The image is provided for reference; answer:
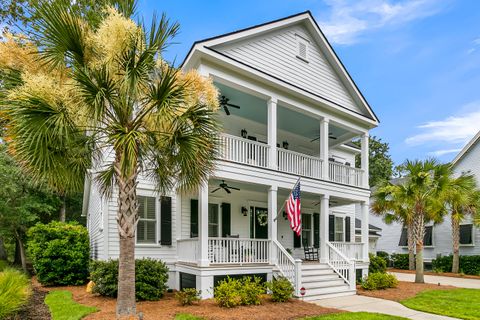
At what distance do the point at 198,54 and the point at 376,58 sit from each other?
1115 cm

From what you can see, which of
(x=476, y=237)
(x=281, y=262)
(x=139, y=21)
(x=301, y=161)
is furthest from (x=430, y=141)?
(x=139, y=21)

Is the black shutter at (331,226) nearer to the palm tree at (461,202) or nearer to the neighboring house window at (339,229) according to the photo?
the neighboring house window at (339,229)

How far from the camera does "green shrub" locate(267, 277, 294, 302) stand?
10.6 metres

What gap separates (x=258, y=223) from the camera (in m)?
15.9

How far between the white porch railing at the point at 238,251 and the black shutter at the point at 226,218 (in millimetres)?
1849

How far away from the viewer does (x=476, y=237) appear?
2355 cm

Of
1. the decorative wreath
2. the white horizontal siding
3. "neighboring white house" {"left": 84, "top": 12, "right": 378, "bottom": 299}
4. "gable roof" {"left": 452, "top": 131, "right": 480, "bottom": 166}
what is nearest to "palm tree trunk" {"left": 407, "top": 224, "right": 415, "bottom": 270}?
"neighboring white house" {"left": 84, "top": 12, "right": 378, "bottom": 299}

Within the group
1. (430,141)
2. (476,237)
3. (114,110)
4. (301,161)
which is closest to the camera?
(114,110)

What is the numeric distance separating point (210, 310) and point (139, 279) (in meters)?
2.48

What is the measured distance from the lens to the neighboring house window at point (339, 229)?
67.5 ft

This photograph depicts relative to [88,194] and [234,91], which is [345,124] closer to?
[234,91]

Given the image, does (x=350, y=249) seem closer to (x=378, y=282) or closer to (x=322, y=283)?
(x=378, y=282)

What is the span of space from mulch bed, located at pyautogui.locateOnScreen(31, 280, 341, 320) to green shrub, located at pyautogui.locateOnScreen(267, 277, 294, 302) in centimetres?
18

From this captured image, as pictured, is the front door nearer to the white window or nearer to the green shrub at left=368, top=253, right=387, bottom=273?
the green shrub at left=368, top=253, right=387, bottom=273
